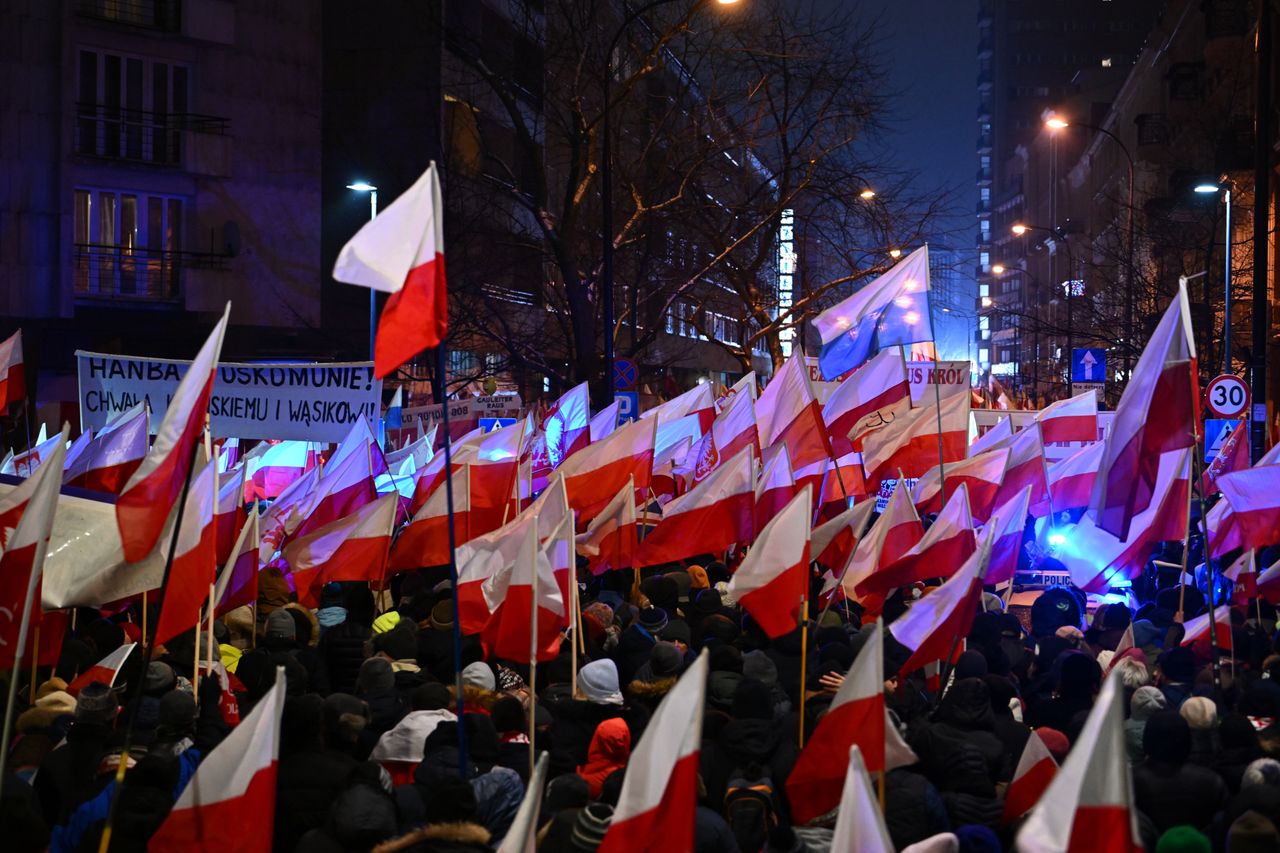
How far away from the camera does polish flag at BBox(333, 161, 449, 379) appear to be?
6691 millimetres

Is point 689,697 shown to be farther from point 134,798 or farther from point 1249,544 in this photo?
point 1249,544

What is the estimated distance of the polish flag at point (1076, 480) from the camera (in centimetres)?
1270

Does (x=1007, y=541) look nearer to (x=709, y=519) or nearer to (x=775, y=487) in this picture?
(x=775, y=487)

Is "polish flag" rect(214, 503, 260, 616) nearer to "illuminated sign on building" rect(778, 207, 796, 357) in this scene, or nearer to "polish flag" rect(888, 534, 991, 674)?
"polish flag" rect(888, 534, 991, 674)

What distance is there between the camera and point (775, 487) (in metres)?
11.8

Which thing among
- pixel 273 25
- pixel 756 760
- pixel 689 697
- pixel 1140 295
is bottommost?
pixel 756 760

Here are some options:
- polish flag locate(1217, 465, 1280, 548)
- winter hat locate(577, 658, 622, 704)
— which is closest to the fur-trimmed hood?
winter hat locate(577, 658, 622, 704)

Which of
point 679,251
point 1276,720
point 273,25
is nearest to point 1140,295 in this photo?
point 679,251

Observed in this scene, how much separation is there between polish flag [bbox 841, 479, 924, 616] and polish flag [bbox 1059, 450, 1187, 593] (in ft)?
4.17

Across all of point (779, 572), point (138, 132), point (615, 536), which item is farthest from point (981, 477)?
point (138, 132)

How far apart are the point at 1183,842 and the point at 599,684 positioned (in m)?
3.20

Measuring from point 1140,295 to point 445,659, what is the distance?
3025 cm

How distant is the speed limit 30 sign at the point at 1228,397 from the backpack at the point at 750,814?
1434 cm

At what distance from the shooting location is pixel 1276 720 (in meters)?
7.55
